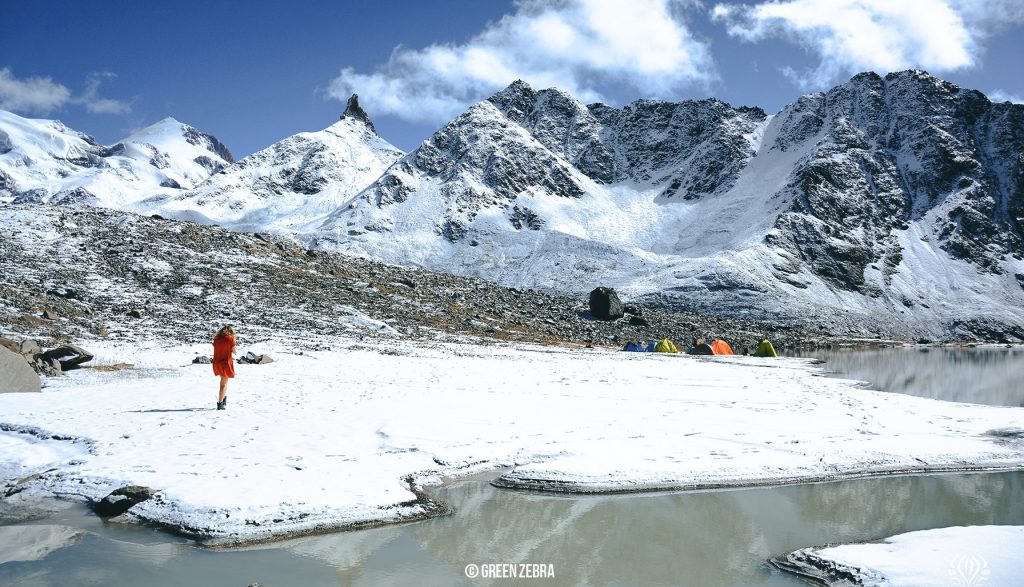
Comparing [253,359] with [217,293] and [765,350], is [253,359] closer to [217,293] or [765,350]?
[217,293]

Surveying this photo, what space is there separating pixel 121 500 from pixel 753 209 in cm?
12216

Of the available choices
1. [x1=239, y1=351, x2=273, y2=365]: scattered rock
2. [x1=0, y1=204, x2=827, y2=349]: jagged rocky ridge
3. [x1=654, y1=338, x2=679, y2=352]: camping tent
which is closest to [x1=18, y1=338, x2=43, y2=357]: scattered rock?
[x1=0, y1=204, x2=827, y2=349]: jagged rocky ridge

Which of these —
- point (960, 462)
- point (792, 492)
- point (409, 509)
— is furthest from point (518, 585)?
point (960, 462)

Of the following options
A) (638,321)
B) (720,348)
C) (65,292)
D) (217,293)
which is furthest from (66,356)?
(638,321)

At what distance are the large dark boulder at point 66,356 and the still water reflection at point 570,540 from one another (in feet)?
44.3

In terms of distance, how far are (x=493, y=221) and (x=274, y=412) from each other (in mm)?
109528

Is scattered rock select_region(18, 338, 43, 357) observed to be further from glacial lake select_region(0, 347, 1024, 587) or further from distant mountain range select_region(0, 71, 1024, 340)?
distant mountain range select_region(0, 71, 1024, 340)

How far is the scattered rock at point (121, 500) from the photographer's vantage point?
8383mm

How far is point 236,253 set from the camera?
139 ft

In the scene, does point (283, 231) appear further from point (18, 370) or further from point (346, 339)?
point (18, 370)

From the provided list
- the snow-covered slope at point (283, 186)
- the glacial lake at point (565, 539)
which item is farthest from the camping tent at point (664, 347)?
the snow-covered slope at point (283, 186)

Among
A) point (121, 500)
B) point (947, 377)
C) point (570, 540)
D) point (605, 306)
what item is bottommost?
point (570, 540)

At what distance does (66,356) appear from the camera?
19250 mm

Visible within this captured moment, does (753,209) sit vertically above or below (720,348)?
above
